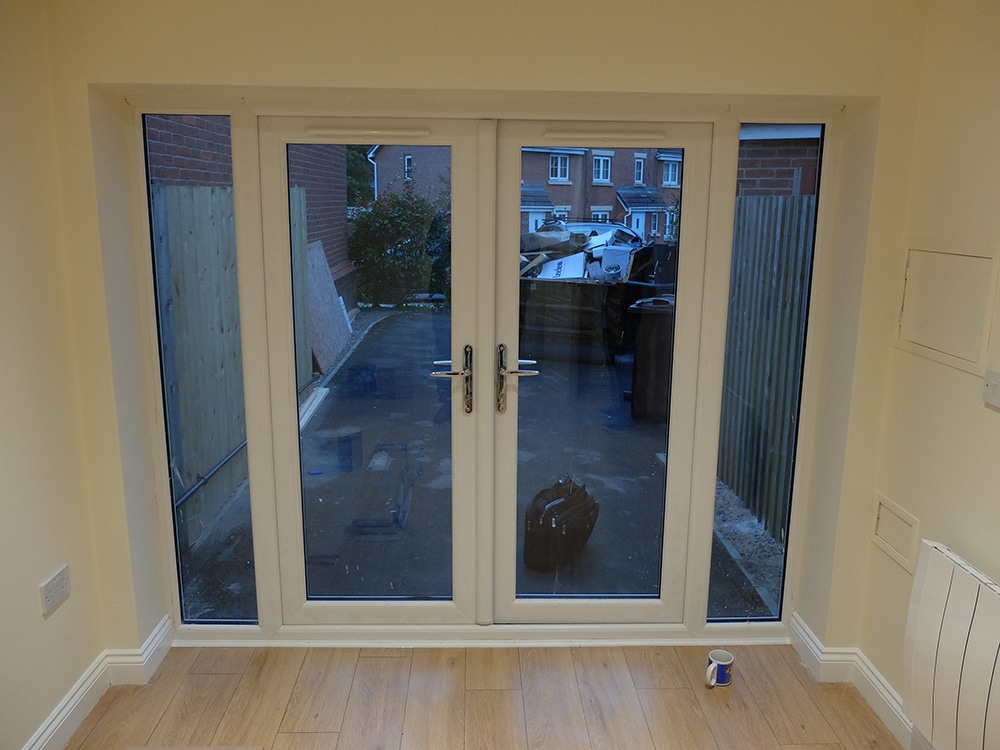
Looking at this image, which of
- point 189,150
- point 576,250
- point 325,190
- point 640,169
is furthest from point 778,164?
point 189,150

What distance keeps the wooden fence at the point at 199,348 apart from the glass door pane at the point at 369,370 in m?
0.19

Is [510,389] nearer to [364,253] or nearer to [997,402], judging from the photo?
[364,253]

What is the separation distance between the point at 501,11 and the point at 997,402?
5.75 ft

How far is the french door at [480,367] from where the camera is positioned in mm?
2658

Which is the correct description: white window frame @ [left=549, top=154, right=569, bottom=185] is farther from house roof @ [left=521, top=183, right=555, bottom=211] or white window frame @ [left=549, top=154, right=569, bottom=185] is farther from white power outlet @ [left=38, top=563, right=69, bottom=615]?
white power outlet @ [left=38, top=563, right=69, bottom=615]

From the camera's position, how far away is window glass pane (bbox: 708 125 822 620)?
2.70 meters

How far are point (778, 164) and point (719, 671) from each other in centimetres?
177

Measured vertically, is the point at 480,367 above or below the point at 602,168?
below

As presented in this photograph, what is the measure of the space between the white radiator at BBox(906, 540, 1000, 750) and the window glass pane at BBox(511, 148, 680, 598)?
98cm

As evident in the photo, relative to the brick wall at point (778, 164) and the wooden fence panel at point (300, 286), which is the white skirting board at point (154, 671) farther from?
the brick wall at point (778, 164)

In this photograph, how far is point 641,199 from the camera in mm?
2707

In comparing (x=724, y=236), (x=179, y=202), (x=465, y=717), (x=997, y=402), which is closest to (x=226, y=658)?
(x=465, y=717)

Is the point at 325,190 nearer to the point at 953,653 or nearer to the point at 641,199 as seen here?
the point at 641,199

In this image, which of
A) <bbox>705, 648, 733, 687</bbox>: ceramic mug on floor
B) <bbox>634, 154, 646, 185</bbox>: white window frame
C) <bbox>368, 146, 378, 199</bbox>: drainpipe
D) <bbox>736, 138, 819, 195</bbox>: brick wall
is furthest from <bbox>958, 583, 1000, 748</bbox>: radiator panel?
<bbox>368, 146, 378, 199</bbox>: drainpipe
